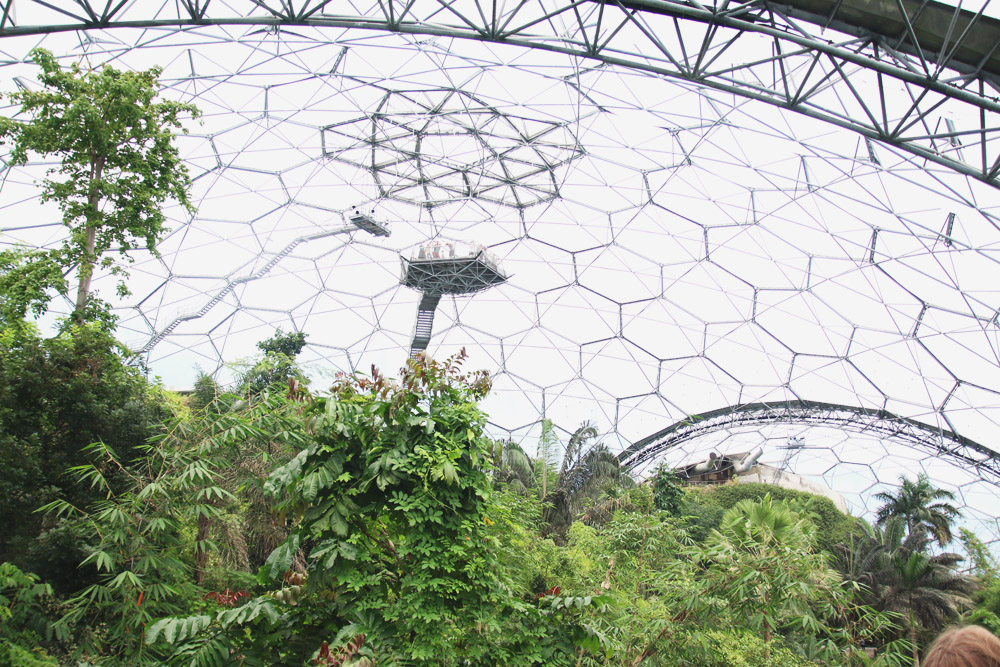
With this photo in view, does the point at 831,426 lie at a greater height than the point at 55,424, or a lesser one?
greater

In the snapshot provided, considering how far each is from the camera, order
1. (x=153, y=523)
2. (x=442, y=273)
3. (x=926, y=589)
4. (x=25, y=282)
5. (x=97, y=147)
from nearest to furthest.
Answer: (x=153, y=523) < (x=25, y=282) < (x=97, y=147) < (x=926, y=589) < (x=442, y=273)

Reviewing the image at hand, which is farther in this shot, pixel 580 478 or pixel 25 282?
pixel 580 478

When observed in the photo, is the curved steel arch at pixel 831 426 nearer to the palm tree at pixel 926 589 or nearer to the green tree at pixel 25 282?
the palm tree at pixel 926 589

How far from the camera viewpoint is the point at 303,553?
15938mm

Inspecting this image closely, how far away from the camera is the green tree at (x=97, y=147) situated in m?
14.2

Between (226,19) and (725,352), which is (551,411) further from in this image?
(226,19)

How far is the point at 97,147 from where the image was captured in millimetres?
14758

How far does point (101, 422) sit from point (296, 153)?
2522cm

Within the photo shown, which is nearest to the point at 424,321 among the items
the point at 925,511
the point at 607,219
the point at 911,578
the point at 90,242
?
the point at 607,219

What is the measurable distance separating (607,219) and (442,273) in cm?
951

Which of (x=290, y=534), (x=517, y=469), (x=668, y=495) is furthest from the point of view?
(x=668, y=495)

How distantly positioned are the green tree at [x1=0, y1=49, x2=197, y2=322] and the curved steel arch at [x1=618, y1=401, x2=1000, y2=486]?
1014 inches

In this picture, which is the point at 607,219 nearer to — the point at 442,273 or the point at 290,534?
the point at 442,273

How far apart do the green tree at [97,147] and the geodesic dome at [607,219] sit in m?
1.94
